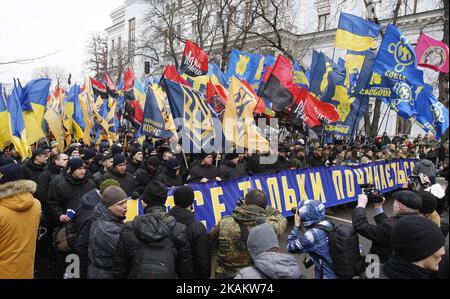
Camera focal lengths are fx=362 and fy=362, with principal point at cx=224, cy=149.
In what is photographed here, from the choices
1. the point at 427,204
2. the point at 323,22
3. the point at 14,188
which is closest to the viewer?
the point at 14,188

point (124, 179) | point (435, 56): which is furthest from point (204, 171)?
point (435, 56)

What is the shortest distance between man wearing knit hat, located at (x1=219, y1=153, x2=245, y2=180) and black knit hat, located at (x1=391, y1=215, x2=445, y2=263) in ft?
15.6

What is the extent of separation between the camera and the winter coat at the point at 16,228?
3080mm

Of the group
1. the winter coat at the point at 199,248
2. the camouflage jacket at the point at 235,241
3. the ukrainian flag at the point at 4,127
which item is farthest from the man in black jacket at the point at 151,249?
the ukrainian flag at the point at 4,127

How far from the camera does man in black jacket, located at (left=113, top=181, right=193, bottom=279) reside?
2658 millimetres

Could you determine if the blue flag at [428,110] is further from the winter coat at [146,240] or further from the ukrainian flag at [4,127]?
the ukrainian flag at [4,127]

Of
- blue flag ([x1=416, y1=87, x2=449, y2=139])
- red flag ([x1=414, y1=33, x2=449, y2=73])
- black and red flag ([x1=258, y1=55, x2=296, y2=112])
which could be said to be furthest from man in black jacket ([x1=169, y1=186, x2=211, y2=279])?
A: blue flag ([x1=416, y1=87, x2=449, y2=139])

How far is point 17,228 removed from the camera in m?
3.14

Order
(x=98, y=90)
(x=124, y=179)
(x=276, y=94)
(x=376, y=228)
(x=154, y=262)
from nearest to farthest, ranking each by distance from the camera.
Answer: (x=154, y=262)
(x=376, y=228)
(x=124, y=179)
(x=276, y=94)
(x=98, y=90)

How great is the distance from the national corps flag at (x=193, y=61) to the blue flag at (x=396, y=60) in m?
4.95

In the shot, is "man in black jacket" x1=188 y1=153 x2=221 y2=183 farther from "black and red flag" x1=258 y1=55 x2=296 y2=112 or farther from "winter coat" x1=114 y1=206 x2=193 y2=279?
"winter coat" x1=114 y1=206 x2=193 y2=279

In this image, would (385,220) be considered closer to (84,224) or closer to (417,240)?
(417,240)

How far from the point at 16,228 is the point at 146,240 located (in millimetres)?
1299
